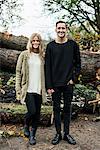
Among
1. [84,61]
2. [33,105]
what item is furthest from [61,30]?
[84,61]

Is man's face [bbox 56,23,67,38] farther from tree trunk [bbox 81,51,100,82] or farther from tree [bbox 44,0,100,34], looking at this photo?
tree [bbox 44,0,100,34]

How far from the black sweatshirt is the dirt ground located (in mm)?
1013

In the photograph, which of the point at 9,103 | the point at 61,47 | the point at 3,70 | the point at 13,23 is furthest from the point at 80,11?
the point at 61,47

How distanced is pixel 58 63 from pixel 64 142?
1.37 m

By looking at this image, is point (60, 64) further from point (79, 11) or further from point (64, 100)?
point (79, 11)

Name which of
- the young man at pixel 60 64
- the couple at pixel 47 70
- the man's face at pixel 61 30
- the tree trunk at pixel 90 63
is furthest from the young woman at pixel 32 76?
the tree trunk at pixel 90 63

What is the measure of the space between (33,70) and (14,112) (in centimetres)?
145

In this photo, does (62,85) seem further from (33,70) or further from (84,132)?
(84,132)

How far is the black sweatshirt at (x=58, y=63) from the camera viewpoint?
5.48 meters

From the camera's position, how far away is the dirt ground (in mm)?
5625

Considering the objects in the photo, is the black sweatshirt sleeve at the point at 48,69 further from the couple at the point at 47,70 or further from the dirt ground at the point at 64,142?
the dirt ground at the point at 64,142

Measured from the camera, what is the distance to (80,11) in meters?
21.7

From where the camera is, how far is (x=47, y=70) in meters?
5.50

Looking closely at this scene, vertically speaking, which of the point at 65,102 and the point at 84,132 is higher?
the point at 65,102
